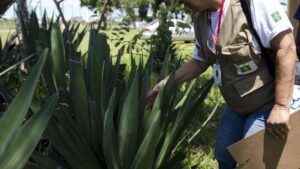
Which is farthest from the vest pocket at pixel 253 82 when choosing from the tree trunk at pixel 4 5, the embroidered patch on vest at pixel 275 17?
the tree trunk at pixel 4 5

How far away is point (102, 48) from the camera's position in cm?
260

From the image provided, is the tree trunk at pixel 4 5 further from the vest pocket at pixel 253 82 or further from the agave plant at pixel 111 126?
the vest pocket at pixel 253 82

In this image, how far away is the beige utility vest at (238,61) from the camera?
2119mm

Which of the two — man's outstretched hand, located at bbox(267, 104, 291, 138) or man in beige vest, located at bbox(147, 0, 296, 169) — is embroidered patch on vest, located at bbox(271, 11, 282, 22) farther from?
man's outstretched hand, located at bbox(267, 104, 291, 138)

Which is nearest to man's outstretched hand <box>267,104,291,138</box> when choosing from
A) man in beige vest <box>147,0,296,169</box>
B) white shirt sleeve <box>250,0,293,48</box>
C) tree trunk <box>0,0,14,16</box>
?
man in beige vest <box>147,0,296,169</box>

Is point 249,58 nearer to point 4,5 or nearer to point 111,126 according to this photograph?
point 111,126

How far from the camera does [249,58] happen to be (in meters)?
2.14

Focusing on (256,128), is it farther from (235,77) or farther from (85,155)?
(85,155)

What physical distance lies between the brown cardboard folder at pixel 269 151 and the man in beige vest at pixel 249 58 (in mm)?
51

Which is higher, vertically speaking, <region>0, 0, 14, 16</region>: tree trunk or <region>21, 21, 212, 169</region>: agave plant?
<region>21, 21, 212, 169</region>: agave plant

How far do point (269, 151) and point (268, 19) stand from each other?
1.88 ft

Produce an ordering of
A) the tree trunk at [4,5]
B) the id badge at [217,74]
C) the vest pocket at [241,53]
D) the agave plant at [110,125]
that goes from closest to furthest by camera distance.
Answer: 1. the agave plant at [110,125]
2. the vest pocket at [241,53]
3. the id badge at [217,74]
4. the tree trunk at [4,5]

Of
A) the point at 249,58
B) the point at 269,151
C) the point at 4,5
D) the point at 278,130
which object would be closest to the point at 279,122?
the point at 278,130

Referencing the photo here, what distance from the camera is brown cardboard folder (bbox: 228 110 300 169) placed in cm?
215
